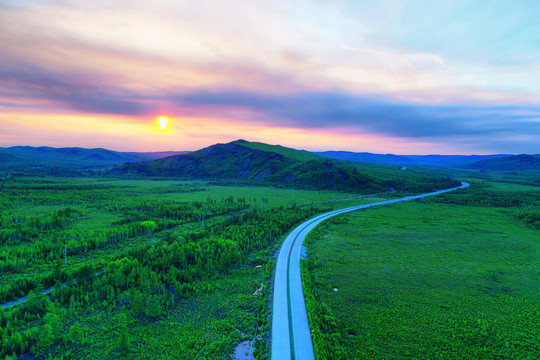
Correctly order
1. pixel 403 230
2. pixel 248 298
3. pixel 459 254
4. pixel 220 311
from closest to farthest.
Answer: pixel 220 311 < pixel 248 298 < pixel 459 254 < pixel 403 230

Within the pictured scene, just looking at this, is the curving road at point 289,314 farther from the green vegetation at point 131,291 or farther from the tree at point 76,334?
the tree at point 76,334

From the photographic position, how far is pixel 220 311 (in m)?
37.2

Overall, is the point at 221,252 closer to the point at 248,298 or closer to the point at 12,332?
the point at 248,298

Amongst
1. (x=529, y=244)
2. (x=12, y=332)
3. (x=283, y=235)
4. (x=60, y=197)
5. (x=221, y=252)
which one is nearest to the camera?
(x=12, y=332)

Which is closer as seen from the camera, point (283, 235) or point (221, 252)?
point (221, 252)

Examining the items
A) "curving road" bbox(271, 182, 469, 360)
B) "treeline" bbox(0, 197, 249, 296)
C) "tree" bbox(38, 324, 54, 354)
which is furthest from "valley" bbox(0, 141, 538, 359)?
"curving road" bbox(271, 182, 469, 360)

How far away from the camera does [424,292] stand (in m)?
41.7

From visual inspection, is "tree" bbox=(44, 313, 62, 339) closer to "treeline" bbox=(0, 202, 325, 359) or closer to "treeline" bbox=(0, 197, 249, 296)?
"treeline" bbox=(0, 202, 325, 359)

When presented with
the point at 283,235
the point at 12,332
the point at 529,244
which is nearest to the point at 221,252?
the point at 283,235

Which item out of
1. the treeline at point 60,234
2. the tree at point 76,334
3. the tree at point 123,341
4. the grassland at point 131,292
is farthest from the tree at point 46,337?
the treeline at point 60,234

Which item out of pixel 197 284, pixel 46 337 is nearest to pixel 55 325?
pixel 46 337

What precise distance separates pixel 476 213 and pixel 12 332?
13885cm

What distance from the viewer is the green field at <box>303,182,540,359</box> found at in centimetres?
3006

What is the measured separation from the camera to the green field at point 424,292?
30062mm
